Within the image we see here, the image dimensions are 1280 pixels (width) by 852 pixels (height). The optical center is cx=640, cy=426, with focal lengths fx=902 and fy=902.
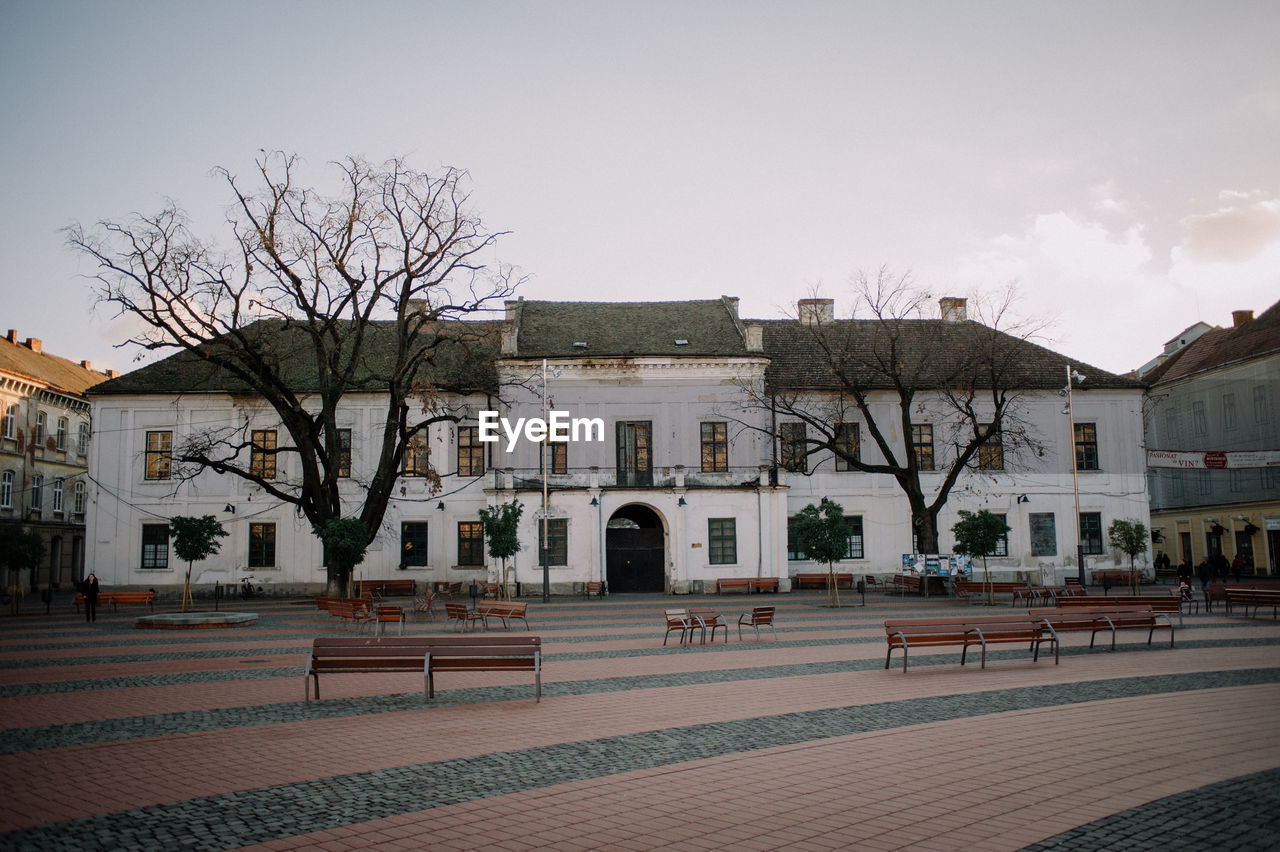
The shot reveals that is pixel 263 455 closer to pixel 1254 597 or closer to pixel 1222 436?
pixel 1254 597

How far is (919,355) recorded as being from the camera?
137 ft

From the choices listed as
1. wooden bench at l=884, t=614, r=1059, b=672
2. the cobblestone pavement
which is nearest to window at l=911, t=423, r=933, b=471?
the cobblestone pavement

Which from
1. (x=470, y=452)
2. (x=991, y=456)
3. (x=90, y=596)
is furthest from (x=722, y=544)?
(x=90, y=596)

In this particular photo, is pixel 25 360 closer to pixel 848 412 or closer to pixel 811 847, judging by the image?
pixel 848 412

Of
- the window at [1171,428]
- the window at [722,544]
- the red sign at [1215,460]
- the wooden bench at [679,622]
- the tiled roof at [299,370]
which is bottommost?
the wooden bench at [679,622]

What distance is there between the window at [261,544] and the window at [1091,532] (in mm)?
35653

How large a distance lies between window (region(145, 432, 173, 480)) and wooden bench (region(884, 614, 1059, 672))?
1366 inches

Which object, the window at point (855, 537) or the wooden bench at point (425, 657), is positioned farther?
the window at point (855, 537)

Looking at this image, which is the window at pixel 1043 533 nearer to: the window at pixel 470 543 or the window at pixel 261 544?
the window at pixel 470 543

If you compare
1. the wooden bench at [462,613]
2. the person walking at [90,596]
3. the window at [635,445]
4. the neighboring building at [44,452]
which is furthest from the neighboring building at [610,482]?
the wooden bench at [462,613]

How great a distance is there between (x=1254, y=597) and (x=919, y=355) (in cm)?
2153

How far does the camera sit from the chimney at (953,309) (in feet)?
147

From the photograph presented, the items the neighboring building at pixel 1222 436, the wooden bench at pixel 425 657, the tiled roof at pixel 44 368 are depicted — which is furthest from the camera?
the tiled roof at pixel 44 368

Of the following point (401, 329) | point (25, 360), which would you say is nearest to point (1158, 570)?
point (401, 329)
